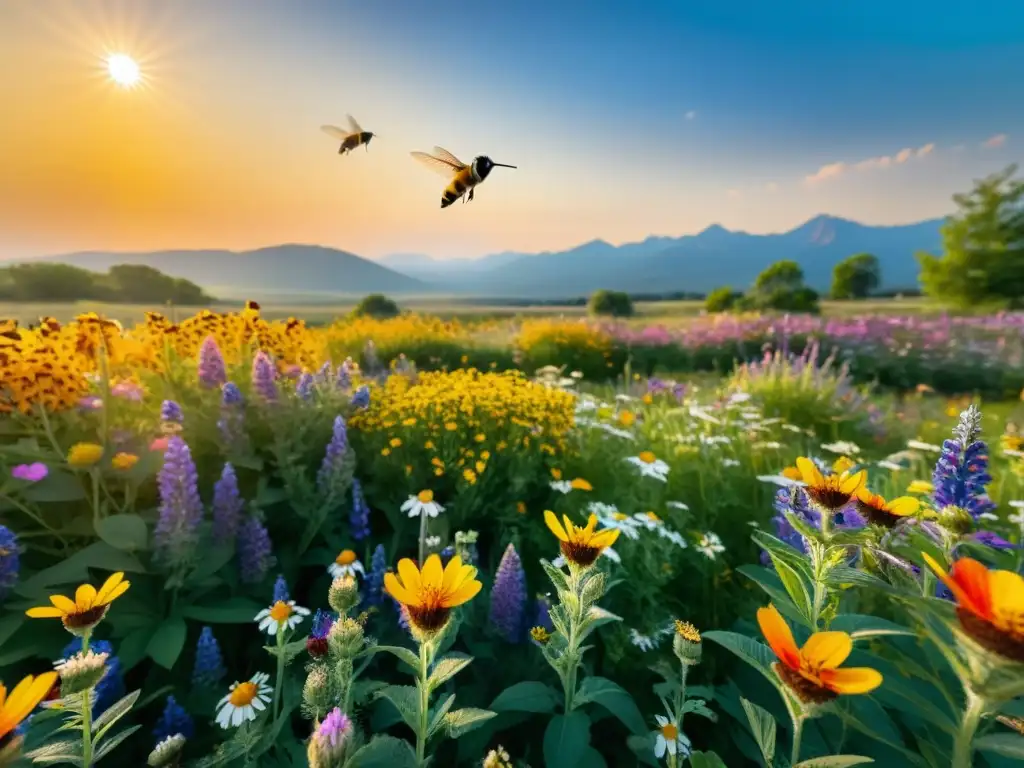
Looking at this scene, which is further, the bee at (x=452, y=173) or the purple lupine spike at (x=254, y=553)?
the bee at (x=452, y=173)

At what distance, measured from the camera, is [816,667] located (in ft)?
2.46

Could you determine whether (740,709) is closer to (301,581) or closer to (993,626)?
(993,626)

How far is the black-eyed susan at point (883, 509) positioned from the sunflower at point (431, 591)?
32.1 inches

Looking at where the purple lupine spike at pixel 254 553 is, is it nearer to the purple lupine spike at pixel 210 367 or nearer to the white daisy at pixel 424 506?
the white daisy at pixel 424 506

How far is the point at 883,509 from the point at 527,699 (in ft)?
3.14

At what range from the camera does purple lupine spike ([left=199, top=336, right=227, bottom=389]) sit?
2.47m

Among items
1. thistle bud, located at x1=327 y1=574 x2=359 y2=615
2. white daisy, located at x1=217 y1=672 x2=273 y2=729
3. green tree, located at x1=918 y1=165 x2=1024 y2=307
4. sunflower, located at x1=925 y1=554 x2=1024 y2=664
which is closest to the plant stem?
sunflower, located at x1=925 y1=554 x2=1024 y2=664

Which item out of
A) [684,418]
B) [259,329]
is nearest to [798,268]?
[684,418]

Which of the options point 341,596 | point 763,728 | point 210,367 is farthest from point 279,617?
point 210,367

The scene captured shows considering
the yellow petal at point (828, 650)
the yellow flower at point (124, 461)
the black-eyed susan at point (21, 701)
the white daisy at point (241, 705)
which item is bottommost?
the white daisy at point (241, 705)

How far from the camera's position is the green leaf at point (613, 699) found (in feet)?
4.36

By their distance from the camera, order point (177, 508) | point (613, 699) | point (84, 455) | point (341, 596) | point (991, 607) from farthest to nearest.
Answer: point (84, 455) < point (177, 508) < point (613, 699) < point (341, 596) < point (991, 607)

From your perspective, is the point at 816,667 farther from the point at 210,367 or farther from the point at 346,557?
the point at 210,367

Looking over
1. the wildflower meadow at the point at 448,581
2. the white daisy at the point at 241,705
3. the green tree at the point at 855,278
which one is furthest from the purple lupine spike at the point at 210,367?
the green tree at the point at 855,278
